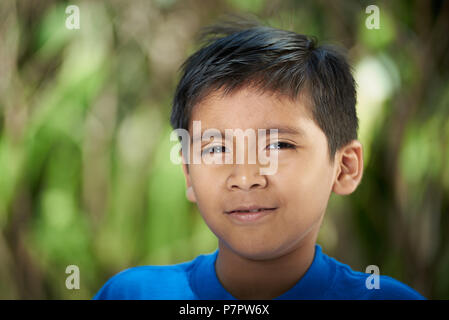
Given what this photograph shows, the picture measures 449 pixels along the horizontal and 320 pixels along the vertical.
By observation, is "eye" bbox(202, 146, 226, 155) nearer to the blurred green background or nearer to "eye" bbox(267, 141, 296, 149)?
"eye" bbox(267, 141, 296, 149)

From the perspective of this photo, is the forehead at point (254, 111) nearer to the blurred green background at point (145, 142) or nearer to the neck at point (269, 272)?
the neck at point (269, 272)

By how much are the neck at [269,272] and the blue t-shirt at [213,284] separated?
0.03 ft

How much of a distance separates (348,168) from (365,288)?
14 cm

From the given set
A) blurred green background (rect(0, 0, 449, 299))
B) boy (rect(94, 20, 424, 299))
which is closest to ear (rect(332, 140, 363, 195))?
boy (rect(94, 20, 424, 299))

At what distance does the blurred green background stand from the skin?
0.61 meters

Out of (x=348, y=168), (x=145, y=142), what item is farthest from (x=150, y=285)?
(x=145, y=142)

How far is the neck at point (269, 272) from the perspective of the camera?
0.56 meters

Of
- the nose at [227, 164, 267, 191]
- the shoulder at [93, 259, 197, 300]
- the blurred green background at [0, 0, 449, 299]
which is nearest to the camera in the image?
the nose at [227, 164, 267, 191]

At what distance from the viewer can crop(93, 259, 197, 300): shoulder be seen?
2.01 feet

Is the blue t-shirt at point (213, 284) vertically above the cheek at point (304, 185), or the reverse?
the cheek at point (304, 185)

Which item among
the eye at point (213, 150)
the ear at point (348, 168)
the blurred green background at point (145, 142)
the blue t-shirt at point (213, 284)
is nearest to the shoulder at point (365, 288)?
the blue t-shirt at point (213, 284)

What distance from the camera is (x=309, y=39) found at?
61cm

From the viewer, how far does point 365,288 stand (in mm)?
564

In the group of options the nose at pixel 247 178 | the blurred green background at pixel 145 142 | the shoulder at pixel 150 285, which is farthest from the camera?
the blurred green background at pixel 145 142
